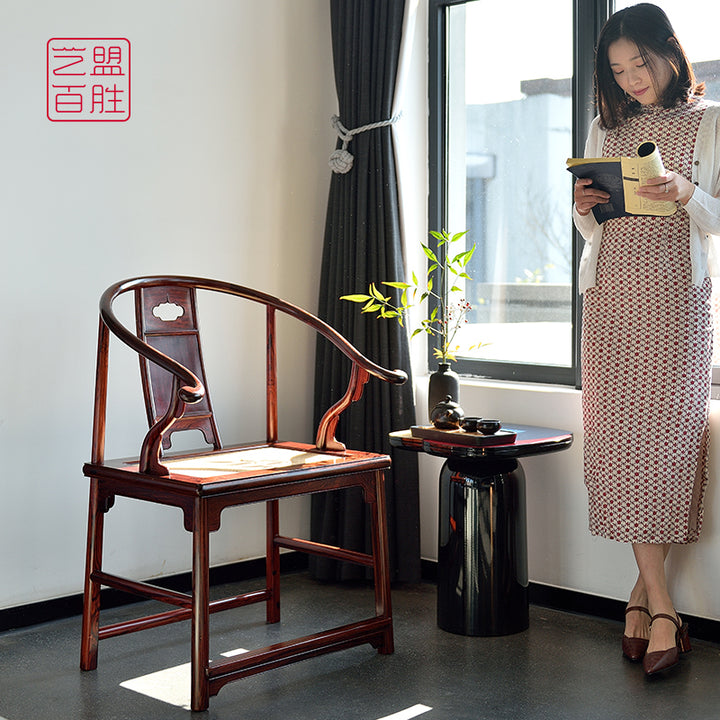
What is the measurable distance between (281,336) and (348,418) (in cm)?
37

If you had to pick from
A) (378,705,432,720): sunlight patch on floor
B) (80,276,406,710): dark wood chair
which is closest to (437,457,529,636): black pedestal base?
(80,276,406,710): dark wood chair

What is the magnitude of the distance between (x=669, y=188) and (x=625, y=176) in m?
0.11

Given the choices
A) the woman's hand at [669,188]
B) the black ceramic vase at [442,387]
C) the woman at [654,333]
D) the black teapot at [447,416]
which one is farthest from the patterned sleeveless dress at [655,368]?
the black ceramic vase at [442,387]

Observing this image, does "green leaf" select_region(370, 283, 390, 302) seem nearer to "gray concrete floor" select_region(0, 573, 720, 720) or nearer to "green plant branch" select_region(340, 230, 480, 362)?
"green plant branch" select_region(340, 230, 480, 362)

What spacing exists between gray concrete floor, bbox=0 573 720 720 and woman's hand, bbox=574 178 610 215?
1.16 m

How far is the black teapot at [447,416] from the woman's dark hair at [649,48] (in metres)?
0.90

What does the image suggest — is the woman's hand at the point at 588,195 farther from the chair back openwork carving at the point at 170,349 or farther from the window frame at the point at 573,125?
the chair back openwork carving at the point at 170,349

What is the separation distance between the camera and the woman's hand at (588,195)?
8.42ft

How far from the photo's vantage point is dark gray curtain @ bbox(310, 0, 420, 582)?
322cm

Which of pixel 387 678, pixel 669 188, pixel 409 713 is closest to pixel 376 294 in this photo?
pixel 669 188

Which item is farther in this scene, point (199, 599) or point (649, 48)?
point (649, 48)

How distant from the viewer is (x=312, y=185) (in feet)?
11.4

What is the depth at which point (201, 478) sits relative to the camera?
Answer: 227 centimetres

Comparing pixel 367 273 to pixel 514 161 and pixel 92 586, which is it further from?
pixel 92 586
